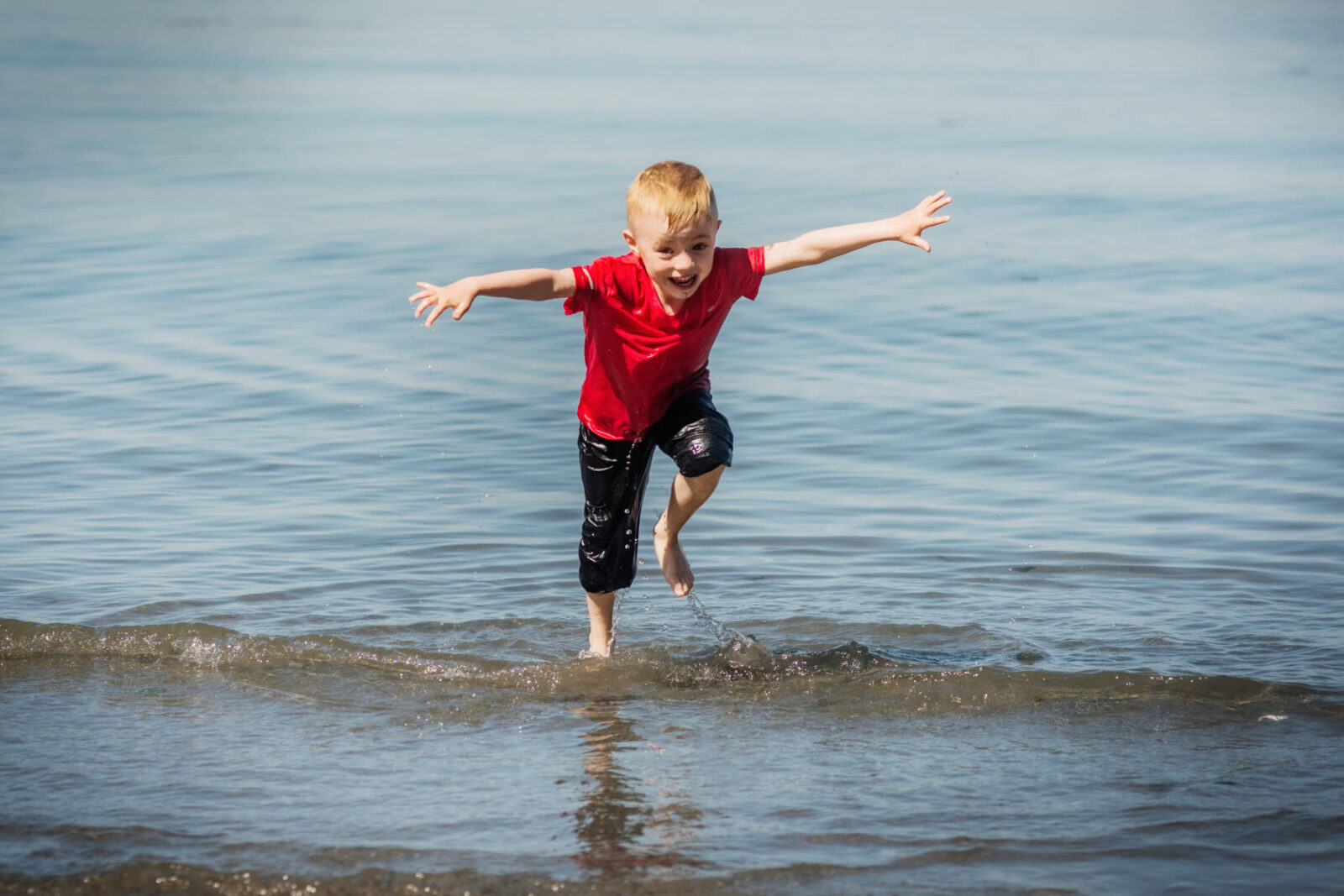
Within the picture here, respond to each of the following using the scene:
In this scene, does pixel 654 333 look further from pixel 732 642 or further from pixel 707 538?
pixel 707 538

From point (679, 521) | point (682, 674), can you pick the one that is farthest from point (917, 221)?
point (682, 674)

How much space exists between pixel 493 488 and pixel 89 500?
6.89 feet

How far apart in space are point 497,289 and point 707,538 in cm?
285

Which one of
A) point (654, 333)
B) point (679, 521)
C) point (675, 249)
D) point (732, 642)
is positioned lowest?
point (732, 642)

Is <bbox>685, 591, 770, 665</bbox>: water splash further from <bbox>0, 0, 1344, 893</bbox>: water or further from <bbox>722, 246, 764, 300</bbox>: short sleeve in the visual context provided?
<bbox>722, 246, 764, 300</bbox>: short sleeve

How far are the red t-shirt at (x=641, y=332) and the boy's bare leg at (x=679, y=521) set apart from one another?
0.98 feet

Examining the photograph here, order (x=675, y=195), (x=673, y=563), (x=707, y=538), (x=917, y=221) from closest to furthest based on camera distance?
(x=675, y=195) < (x=917, y=221) < (x=673, y=563) < (x=707, y=538)

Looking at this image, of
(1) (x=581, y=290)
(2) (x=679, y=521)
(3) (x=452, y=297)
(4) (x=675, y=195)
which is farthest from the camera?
(2) (x=679, y=521)

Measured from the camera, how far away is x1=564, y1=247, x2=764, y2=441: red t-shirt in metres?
5.29

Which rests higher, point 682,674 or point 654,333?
point 654,333

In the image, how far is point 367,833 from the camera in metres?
4.02

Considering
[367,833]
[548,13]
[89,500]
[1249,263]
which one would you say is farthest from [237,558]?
[548,13]

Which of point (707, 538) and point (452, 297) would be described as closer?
point (452, 297)

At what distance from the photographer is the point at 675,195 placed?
505 centimetres
